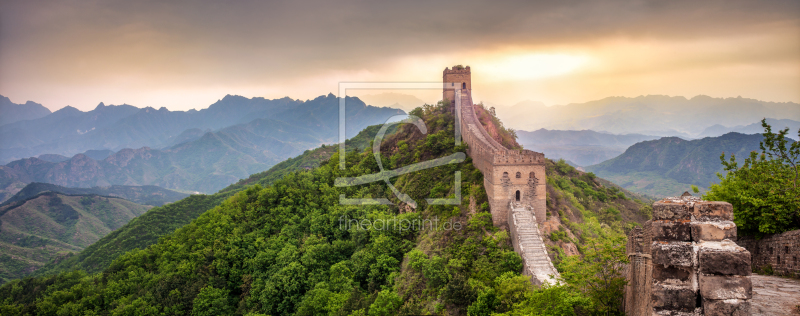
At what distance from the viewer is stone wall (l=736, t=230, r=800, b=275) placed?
530 inches

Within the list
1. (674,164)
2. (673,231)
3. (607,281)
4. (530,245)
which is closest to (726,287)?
(673,231)

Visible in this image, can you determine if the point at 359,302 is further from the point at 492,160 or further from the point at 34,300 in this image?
the point at 34,300

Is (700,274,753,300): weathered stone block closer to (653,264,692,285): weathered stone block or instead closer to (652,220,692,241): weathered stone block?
(653,264,692,285): weathered stone block

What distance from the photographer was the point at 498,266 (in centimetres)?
2569

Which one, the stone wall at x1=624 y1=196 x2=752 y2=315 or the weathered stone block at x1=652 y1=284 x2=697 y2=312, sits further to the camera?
the weathered stone block at x1=652 y1=284 x2=697 y2=312

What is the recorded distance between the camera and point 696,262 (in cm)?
855

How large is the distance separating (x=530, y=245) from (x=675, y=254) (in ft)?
58.2

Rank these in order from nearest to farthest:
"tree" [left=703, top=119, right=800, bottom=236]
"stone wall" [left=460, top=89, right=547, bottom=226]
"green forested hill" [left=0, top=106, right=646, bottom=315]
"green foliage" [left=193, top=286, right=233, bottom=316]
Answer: "tree" [left=703, top=119, right=800, bottom=236]
"green forested hill" [left=0, top=106, right=646, bottom=315]
"stone wall" [left=460, top=89, right=547, bottom=226]
"green foliage" [left=193, top=286, right=233, bottom=316]

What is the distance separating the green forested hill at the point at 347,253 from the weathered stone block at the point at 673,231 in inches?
298

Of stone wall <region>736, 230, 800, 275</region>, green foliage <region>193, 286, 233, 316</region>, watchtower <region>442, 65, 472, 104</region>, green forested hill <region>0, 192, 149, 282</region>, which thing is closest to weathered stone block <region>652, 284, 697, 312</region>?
stone wall <region>736, 230, 800, 275</region>

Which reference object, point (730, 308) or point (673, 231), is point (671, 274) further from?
point (730, 308)

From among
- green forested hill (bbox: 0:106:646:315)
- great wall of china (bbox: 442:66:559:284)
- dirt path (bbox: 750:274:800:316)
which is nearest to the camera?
dirt path (bbox: 750:274:800:316)

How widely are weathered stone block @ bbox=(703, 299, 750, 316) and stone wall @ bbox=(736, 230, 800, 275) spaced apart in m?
7.88
